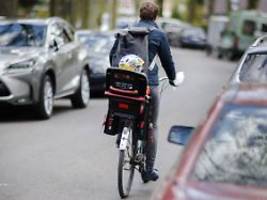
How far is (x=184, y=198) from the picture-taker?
13.7ft

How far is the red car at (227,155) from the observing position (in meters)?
4.27

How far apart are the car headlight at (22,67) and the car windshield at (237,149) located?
967cm

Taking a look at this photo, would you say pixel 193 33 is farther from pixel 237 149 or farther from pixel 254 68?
pixel 237 149

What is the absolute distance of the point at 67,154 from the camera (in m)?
11.1

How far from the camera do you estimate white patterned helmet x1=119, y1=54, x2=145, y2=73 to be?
8.26m

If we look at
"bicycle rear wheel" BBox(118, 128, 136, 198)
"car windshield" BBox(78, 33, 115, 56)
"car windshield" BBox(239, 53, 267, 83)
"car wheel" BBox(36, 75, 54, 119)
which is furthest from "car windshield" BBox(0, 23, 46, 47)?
"car windshield" BBox(239, 53, 267, 83)

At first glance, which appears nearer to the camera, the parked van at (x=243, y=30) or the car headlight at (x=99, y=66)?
the car headlight at (x=99, y=66)

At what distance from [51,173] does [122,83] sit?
79.0 inches

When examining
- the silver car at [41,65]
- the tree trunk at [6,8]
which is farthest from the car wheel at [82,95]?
the tree trunk at [6,8]

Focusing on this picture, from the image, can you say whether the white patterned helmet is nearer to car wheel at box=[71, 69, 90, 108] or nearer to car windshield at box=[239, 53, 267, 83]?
car windshield at box=[239, 53, 267, 83]

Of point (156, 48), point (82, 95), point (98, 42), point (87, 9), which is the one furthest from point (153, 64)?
point (87, 9)

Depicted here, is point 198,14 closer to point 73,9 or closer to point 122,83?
point 73,9

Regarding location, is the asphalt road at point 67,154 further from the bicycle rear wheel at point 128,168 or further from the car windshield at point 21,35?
the car windshield at point 21,35

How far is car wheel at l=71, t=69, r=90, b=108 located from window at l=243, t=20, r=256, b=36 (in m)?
25.5
